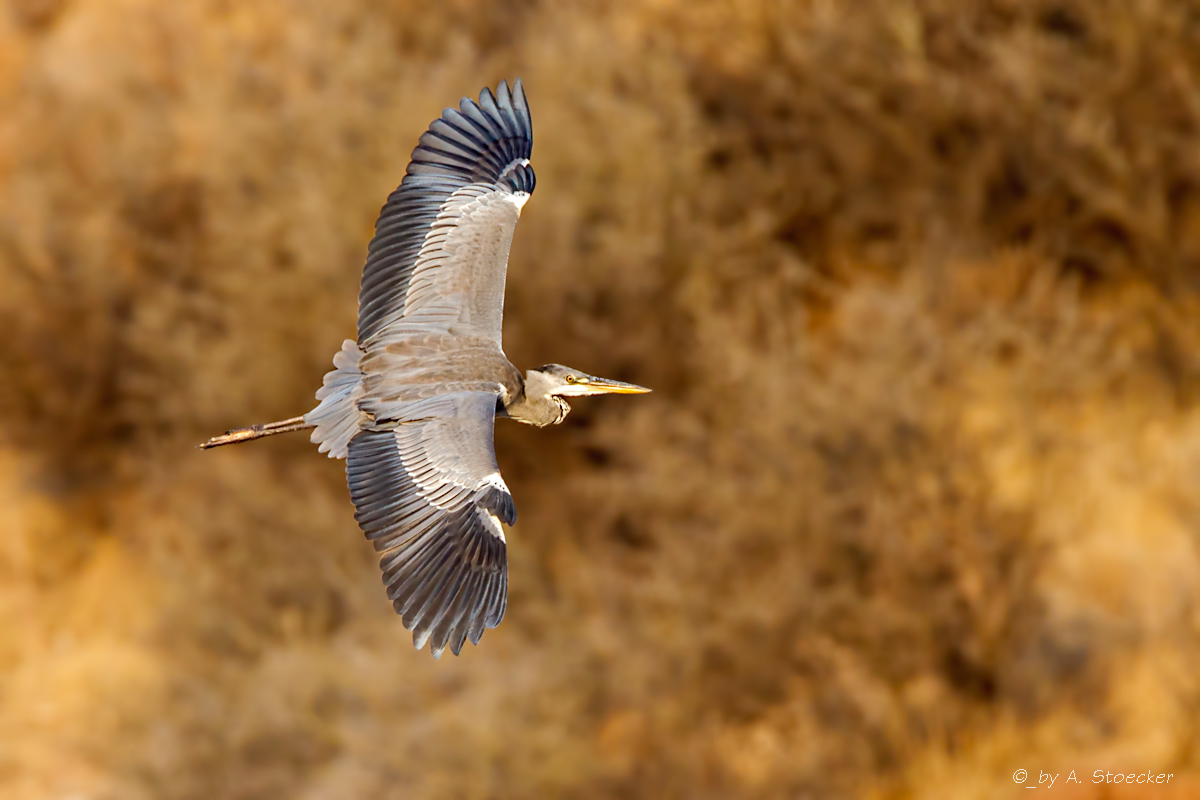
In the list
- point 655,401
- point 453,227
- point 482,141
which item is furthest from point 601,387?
point 655,401

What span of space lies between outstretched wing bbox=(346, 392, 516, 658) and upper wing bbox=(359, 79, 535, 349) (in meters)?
0.45

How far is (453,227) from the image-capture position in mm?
4797

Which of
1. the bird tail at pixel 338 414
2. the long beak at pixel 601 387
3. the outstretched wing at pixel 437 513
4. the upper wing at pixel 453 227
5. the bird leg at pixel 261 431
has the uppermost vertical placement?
the upper wing at pixel 453 227

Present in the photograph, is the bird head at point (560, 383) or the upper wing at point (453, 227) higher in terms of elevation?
the upper wing at point (453, 227)

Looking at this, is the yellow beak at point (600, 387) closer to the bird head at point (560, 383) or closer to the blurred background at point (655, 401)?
the bird head at point (560, 383)

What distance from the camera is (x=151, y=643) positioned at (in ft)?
26.5

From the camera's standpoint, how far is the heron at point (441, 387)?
4102mm

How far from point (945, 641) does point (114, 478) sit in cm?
542

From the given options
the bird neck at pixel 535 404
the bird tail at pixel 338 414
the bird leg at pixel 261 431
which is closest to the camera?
the bird tail at pixel 338 414

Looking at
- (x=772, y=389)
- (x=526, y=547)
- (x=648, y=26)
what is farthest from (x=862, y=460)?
(x=648, y=26)

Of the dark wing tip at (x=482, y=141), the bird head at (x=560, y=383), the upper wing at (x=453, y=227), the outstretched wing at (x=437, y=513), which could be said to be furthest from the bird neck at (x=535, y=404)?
the dark wing tip at (x=482, y=141)

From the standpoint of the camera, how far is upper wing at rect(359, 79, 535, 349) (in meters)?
4.68

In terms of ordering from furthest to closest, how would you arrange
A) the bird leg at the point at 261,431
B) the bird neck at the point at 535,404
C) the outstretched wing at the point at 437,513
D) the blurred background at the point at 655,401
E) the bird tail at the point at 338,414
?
1. the blurred background at the point at 655,401
2. the bird neck at the point at 535,404
3. the bird leg at the point at 261,431
4. the bird tail at the point at 338,414
5. the outstretched wing at the point at 437,513

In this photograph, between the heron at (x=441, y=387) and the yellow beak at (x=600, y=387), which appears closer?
the heron at (x=441, y=387)
